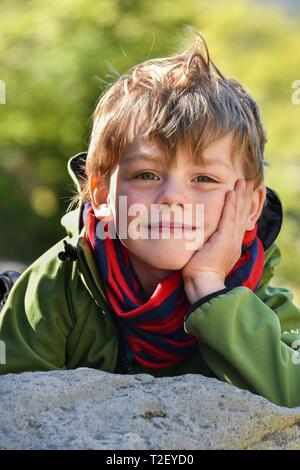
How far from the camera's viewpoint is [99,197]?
2.95 metres

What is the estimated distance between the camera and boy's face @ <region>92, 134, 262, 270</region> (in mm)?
2600

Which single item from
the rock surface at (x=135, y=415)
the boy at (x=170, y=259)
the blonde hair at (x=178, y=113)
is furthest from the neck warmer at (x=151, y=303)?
the rock surface at (x=135, y=415)

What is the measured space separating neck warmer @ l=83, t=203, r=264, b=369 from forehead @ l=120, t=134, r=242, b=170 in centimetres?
31

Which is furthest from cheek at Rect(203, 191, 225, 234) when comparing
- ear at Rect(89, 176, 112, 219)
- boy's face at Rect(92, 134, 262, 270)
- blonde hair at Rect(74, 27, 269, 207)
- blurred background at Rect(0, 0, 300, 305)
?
blurred background at Rect(0, 0, 300, 305)

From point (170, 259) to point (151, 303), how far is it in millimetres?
148

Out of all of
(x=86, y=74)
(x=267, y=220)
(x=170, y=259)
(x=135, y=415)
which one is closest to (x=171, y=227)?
(x=170, y=259)

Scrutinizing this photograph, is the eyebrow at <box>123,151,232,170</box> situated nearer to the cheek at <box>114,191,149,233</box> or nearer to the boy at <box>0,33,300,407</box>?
the boy at <box>0,33,300,407</box>

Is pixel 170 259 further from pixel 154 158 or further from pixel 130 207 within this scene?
pixel 154 158

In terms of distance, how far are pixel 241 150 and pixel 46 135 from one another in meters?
5.34

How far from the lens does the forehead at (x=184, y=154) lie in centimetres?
261

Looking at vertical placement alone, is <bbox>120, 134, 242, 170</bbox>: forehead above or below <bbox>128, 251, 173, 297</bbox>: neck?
above

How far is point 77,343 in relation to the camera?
9.19 feet
